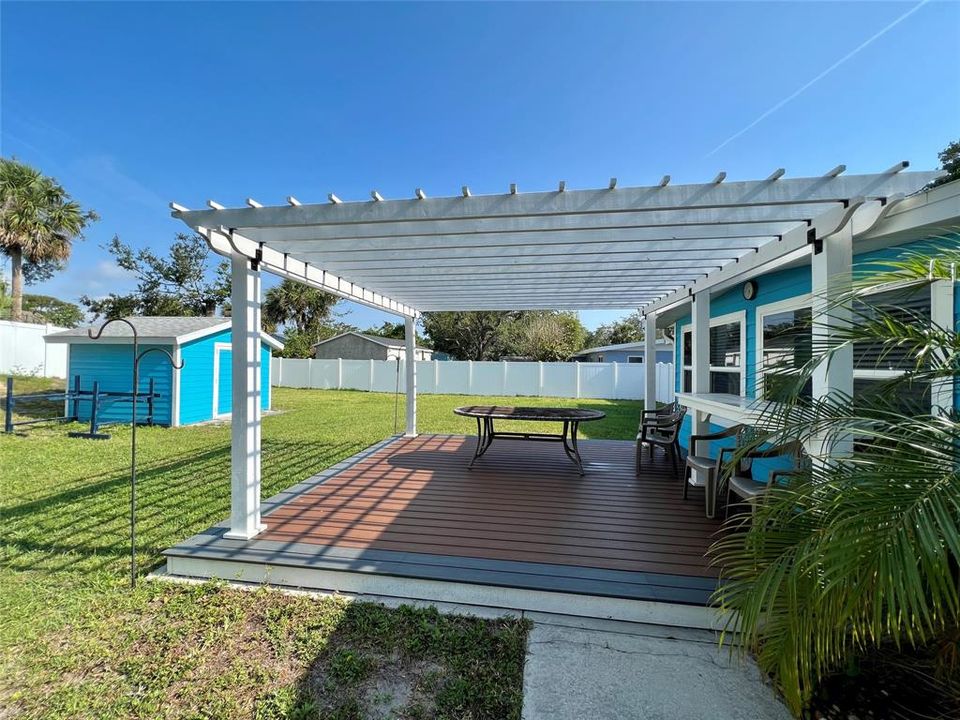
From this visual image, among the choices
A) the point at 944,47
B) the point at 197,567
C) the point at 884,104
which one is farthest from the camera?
the point at 884,104

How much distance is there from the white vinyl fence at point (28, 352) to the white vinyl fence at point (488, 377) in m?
A: 8.23

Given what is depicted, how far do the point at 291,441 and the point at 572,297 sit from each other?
5.55m

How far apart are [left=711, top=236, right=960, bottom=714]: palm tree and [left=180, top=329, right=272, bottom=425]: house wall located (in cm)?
1042

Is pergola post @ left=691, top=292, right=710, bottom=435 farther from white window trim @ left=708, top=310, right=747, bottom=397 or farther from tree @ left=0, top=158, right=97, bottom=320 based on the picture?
tree @ left=0, top=158, right=97, bottom=320

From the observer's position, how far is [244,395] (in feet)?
10.5

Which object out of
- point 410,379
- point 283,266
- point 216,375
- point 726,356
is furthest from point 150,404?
point 726,356

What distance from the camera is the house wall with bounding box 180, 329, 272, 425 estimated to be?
9.62 metres

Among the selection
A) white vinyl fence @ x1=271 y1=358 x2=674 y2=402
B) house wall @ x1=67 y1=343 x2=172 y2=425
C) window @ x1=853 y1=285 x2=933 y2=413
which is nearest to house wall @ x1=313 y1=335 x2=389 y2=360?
white vinyl fence @ x1=271 y1=358 x2=674 y2=402

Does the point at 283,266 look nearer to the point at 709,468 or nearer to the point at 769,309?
the point at 709,468

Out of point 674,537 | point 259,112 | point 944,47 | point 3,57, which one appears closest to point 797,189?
point 674,537

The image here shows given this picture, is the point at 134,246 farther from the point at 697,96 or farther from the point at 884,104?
the point at 884,104

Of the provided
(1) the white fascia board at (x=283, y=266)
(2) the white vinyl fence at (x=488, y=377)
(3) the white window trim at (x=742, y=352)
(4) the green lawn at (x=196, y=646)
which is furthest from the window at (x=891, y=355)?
(2) the white vinyl fence at (x=488, y=377)

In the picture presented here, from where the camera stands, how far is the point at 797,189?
2.38 m

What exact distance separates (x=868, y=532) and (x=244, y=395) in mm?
3474
